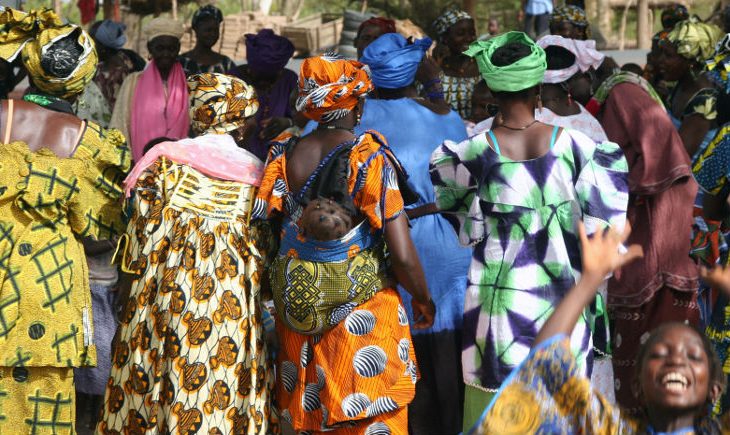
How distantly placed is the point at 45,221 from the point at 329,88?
136 centimetres

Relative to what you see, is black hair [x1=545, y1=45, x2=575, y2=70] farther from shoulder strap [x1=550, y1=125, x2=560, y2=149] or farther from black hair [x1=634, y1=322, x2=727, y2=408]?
black hair [x1=634, y1=322, x2=727, y2=408]

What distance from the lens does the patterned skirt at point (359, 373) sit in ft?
15.5

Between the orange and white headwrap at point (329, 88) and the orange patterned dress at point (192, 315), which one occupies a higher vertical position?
the orange and white headwrap at point (329, 88)

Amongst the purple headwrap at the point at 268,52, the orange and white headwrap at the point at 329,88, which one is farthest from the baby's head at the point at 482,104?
the orange and white headwrap at the point at 329,88

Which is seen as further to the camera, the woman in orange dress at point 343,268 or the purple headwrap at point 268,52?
the purple headwrap at point 268,52

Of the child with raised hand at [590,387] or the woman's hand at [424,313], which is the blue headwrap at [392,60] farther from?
the child with raised hand at [590,387]

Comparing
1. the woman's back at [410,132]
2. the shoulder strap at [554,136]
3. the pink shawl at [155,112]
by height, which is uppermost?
the shoulder strap at [554,136]

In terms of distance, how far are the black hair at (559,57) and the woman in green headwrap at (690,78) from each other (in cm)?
110

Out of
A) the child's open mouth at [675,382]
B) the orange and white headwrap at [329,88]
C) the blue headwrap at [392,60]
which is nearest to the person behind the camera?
the child's open mouth at [675,382]

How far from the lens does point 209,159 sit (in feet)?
16.9

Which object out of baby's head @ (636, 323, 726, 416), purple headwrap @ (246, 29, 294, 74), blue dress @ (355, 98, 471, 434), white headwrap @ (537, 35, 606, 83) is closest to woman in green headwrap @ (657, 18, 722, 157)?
white headwrap @ (537, 35, 606, 83)

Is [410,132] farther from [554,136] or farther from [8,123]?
[8,123]

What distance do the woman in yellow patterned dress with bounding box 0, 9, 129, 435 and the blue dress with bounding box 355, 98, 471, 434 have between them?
4.84 ft

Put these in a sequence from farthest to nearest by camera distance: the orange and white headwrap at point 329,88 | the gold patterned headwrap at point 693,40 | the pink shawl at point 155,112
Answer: the pink shawl at point 155,112 < the gold patterned headwrap at point 693,40 < the orange and white headwrap at point 329,88
